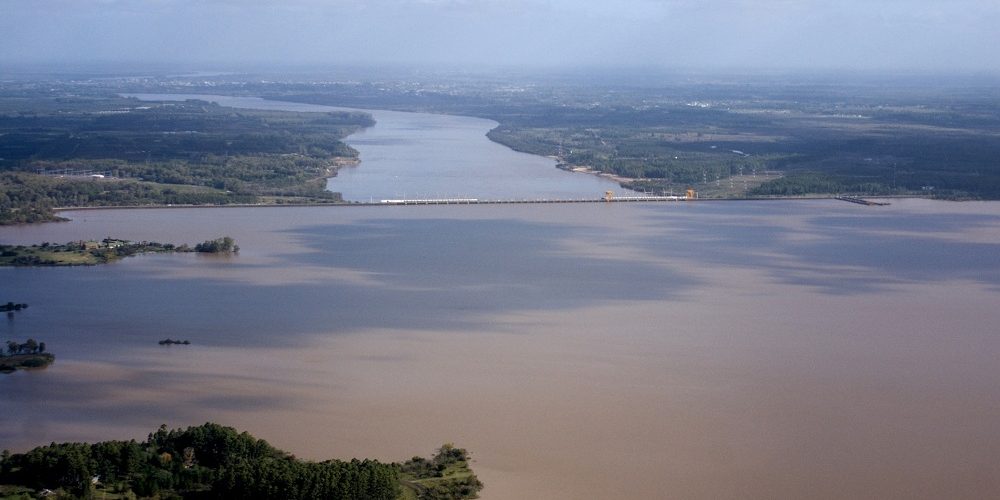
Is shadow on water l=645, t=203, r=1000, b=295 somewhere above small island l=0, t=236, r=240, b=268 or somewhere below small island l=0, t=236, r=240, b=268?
above

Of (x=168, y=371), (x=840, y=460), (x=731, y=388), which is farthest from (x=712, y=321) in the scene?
(x=168, y=371)

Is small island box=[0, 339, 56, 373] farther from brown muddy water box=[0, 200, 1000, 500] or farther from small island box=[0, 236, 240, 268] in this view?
small island box=[0, 236, 240, 268]

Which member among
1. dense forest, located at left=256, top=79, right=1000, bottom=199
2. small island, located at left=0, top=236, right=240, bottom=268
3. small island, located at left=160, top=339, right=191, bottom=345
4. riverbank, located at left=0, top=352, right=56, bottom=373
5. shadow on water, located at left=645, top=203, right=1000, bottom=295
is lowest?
riverbank, located at left=0, top=352, right=56, bottom=373

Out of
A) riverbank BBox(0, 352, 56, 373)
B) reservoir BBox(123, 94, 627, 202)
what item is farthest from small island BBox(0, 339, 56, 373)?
reservoir BBox(123, 94, 627, 202)

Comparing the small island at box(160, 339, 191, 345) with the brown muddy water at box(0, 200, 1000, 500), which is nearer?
the brown muddy water at box(0, 200, 1000, 500)

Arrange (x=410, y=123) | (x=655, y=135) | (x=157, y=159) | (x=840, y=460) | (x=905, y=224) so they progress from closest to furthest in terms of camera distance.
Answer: (x=840, y=460) < (x=905, y=224) < (x=157, y=159) < (x=655, y=135) < (x=410, y=123)

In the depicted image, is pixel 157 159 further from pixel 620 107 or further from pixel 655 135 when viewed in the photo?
pixel 620 107

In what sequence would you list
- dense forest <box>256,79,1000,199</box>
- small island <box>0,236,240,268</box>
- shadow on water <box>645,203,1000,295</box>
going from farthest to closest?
dense forest <box>256,79,1000,199</box>, small island <box>0,236,240,268</box>, shadow on water <box>645,203,1000,295</box>
